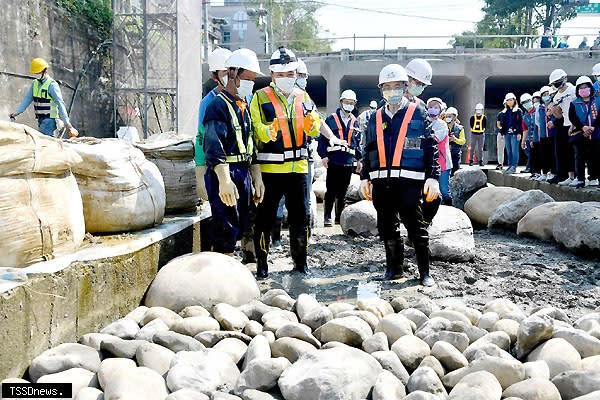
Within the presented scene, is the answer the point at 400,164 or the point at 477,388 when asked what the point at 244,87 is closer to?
the point at 400,164

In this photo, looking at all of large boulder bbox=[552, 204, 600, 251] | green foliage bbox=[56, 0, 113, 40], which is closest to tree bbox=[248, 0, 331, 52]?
green foliage bbox=[56, 0, 113, 40]

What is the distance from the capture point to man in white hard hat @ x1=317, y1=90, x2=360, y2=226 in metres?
7.36

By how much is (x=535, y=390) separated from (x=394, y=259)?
253cm

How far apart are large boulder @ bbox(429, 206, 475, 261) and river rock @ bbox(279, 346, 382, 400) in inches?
120

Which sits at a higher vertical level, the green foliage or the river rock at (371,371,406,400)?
the green foliage

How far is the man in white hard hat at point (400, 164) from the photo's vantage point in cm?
469

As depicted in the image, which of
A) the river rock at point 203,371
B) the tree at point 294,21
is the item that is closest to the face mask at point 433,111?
the river rock at point 203,371

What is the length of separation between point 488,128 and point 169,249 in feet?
67.4

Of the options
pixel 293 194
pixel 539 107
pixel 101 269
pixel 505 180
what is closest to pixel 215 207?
pixel 293 194

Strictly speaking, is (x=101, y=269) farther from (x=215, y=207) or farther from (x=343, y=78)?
(x=343, y=78)

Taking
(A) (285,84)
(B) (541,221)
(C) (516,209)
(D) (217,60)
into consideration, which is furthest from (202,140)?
(C) (516,209)

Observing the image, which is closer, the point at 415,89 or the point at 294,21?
the point at 415,89

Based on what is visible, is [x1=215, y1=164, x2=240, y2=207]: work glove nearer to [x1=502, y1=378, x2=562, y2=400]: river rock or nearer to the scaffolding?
[x1=502, y1=378, x2=562, y2=400]: river rock

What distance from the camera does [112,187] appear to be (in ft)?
12.9
